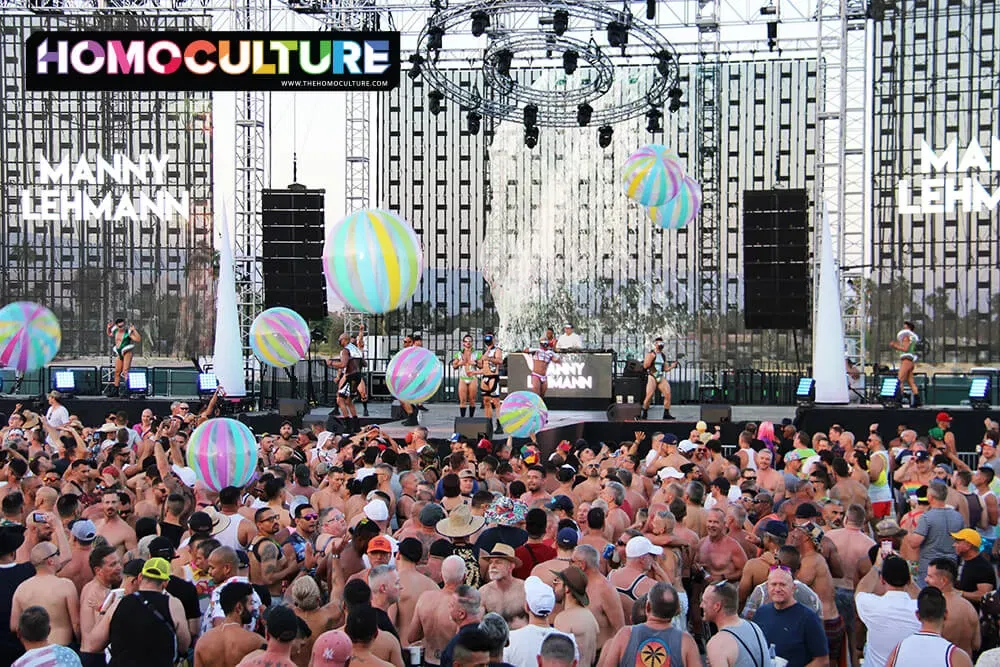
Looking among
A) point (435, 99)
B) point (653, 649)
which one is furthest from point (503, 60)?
point (653, 649)

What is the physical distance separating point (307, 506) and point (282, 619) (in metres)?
2.38

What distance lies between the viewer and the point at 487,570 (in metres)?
5.41

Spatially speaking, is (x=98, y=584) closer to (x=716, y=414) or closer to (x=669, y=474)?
(x=669, y=474)

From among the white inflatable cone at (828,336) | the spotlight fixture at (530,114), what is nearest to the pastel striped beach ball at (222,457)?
the white inflatable cone at (828,336)

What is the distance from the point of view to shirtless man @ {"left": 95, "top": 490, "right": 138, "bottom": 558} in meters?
5.99

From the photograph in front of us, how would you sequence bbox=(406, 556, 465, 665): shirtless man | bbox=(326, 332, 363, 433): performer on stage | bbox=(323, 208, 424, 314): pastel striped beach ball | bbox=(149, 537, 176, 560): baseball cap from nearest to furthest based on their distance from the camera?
bbox=(406, 556, 465, 665): shirtless man < bbox=(149, 537, 176, 560): baseball cap < bbox=(323, 208, 424, 314): pastel striped beach ball < bbox=(326, 332, 363, 433): performer on stage

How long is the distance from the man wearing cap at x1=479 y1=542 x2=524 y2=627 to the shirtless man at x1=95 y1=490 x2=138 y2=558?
7.41 feet

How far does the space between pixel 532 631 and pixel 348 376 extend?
1085 cm

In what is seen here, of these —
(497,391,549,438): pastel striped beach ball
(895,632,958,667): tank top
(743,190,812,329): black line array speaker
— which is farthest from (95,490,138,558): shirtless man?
(743,190,812,329): black line array speaker

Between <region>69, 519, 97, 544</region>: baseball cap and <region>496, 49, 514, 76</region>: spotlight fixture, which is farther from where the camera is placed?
<region>496, 49, 514, 76</region>: spotlight fixture

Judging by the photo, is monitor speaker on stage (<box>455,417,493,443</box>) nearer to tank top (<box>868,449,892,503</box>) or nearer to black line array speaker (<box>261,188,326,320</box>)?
black line array speaker (<box>261,188,326,320</box>)

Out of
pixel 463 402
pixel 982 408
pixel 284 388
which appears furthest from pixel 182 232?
pixel 982 408

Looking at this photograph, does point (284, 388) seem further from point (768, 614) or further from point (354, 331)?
point (768, 614)

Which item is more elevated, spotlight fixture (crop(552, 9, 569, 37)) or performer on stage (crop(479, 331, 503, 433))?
spotlight fixture (crop(552, 9, 569, 37))
